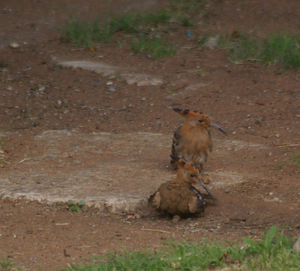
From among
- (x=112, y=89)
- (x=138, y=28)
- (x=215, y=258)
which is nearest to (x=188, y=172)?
(x=215, y=258)

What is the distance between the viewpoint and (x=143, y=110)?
9820mm

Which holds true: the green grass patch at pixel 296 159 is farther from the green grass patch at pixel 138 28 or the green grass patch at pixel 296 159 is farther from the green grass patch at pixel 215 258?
the green grass patch at pixel 138 28

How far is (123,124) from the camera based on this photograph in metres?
9.31

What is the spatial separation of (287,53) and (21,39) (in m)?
4.70

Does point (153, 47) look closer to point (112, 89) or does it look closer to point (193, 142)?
point (112, 89)

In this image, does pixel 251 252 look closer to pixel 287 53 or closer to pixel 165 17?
pixel 287 53

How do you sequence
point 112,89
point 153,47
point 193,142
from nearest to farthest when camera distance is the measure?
point 193,142
point 112,89
point 153,47

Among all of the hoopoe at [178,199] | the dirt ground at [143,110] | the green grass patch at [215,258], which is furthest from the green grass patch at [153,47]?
the green grass patch at [215,258]

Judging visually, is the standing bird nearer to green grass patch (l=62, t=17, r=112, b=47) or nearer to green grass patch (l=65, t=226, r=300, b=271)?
green grass patch (l=65, t=226, r=300, b=271)

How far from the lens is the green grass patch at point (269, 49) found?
10578 mm

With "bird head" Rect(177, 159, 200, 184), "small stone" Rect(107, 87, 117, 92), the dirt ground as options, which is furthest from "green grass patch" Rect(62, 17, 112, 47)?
"bird head" Rect(177, 159, 200, 184)

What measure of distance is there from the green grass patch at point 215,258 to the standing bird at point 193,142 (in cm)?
225

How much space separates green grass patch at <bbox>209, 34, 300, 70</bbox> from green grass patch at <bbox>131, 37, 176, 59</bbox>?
2.82 ft

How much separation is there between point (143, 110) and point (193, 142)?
7.99ft
